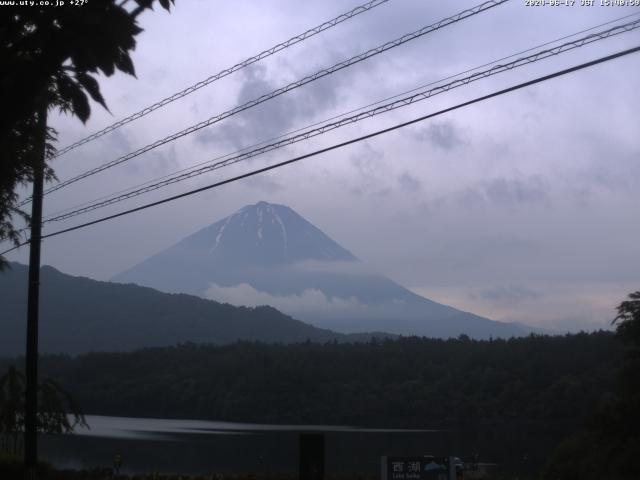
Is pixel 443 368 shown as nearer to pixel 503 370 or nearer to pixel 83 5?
pixel 503 370

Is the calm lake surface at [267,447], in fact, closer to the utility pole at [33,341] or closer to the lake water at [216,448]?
the lake water at [216,448]

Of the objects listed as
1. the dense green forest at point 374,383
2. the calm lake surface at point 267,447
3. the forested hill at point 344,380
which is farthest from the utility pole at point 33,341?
the forested hill at point 344,380

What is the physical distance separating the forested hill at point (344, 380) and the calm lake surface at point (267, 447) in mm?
9938

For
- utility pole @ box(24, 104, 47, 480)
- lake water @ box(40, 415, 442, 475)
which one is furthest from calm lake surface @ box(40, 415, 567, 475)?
utility pole @ box(24, 104, 47, 480)

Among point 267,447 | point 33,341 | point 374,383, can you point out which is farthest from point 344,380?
point 33,341

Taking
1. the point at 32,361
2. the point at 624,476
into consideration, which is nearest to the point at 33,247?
the point at 32,361

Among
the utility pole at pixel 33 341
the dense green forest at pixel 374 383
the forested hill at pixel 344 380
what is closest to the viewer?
the utility pole at pixel 33 341

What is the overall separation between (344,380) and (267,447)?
182ft

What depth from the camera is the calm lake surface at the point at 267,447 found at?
53625mm

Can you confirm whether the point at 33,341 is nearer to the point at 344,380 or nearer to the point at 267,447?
the point at 267,447

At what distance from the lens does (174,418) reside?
128625 millimetres

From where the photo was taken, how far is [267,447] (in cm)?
7325

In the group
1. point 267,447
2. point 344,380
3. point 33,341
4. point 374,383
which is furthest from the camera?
point 344,380

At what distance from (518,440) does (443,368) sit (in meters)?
43.3
